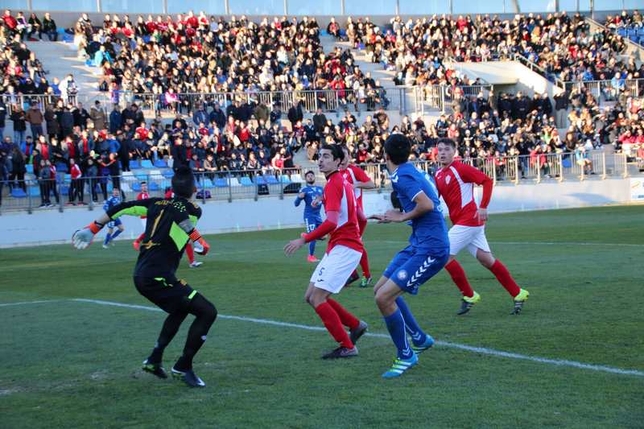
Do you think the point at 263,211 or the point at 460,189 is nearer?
the point at 460,189

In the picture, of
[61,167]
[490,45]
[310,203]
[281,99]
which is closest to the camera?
[310,203]

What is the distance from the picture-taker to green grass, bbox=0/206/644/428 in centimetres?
679

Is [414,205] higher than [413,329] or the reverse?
higher

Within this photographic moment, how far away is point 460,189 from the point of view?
37.8 feet

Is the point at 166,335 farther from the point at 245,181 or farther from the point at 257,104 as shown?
the point at 257,104

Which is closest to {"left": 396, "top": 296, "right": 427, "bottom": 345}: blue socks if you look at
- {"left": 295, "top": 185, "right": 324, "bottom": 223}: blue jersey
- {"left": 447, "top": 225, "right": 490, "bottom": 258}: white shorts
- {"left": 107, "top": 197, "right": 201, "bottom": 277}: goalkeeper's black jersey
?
{"left": 107, "top": 197, "right": 201, "bottom": 277}: goalkeeper's black jersey

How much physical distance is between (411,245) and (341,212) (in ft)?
2.76

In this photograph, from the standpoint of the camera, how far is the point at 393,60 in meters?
49.4

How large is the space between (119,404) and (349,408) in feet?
6.05

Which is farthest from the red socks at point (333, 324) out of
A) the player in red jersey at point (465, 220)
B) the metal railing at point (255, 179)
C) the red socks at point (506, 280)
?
the metal railing at point (255, 179)

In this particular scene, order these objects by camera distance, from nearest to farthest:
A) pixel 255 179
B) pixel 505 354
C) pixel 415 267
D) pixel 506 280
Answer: pixel 415 267 → pixel 505 354 → pixel 506 280 → pixel 255 179

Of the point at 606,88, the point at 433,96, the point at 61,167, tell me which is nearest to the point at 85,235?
the point at 61,167

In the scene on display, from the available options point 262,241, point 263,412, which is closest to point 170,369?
point 263,412

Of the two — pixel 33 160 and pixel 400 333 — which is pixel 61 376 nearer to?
pixel 400 333
